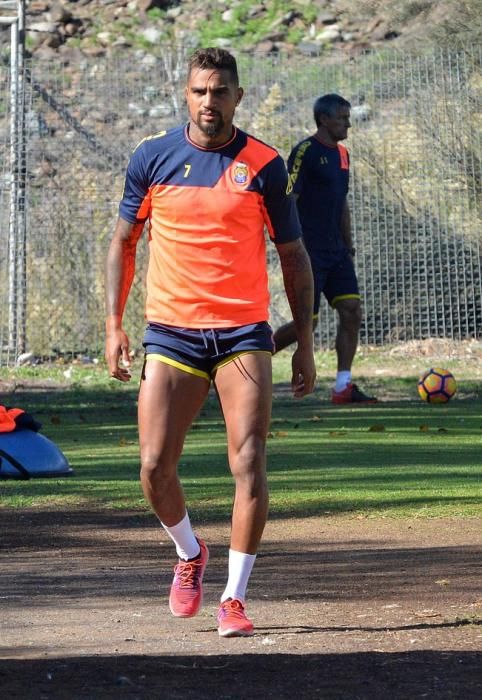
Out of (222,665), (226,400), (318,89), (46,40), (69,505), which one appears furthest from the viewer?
(46,40)

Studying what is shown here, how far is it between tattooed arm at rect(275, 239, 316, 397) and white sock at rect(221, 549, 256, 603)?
72 centimetres

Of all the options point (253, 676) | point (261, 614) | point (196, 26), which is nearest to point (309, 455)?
point (261, 614)

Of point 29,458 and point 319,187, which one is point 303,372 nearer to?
point 29,458

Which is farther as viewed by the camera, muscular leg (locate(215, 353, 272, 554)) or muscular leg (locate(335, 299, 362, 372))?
muscular leg (locate(335, 299, 362, 372))

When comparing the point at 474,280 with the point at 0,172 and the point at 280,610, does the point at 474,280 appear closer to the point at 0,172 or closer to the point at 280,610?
the point at 0,172

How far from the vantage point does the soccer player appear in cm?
1460

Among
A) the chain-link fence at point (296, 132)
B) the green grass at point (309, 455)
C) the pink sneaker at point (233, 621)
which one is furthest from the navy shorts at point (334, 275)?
the pink sneaker at point (233, 621)

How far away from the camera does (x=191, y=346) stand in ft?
20.1

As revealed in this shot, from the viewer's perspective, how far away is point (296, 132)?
68.7 ft

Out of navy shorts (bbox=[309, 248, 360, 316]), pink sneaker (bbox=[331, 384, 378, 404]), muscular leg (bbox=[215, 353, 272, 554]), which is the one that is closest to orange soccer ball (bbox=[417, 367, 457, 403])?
pink sneaker (bbox=[331, 384, 378, 404])

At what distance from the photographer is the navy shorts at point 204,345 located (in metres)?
6.11

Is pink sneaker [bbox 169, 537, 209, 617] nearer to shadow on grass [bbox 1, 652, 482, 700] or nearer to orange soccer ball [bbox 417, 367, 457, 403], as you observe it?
shadow on grass [bbox 1, 652, 482, 700]

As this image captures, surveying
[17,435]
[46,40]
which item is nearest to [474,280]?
[17,435]

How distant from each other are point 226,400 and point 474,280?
1499 cm
